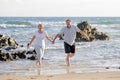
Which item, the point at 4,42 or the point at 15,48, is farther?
the point at 4,42

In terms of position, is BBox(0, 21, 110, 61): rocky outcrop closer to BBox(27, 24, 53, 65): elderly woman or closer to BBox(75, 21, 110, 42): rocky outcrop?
BBox(75, 21, 110, 42): rocky outcrop

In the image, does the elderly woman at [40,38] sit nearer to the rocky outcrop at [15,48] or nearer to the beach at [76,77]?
the beach at [76,77]

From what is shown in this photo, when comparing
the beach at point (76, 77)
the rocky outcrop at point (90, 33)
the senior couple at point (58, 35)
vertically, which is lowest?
the rocky outcrop at point (90, 33)

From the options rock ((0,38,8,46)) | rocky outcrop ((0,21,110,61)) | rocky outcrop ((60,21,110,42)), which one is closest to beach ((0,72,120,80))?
rocky outcrop ((0,21,110,61))

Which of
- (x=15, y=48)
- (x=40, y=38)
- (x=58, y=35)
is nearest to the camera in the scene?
(x=40, y=38)

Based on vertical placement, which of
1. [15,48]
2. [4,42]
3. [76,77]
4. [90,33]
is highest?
[76,77]

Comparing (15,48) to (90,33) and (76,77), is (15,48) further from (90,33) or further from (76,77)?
(76,77)

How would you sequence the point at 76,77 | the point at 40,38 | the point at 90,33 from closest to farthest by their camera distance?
the point at 76,77 < the point at 40,38 < the point at 90,33

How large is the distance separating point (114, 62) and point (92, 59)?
1.67 metres

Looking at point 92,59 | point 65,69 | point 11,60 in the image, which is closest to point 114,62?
point 92,59

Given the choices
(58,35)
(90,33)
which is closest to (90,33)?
(90,33)

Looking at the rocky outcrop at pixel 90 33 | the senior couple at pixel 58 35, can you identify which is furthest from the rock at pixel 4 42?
the senior couple at pixel 58 35

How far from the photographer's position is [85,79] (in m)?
12.6

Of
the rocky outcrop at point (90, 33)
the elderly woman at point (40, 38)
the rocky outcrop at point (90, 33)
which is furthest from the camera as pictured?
the rocky outcrop at point (90, 33)
